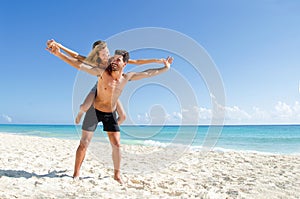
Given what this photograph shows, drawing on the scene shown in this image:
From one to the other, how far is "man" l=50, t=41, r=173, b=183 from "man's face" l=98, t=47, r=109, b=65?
0.08m

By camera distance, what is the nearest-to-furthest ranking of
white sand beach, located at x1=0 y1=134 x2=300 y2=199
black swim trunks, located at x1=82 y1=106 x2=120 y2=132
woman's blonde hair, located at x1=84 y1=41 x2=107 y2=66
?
white sand beach, located at x1=0 y1=134 x2=300 y2=199, woman's blonde hair, located at x1=84 y1=41 x2=107 y2=66, black swim trunks, located at x1=82 y1=106 x2=120 y2=132

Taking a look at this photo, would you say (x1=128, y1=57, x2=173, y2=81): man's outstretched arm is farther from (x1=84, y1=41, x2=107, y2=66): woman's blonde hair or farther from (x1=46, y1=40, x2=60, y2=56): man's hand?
(x1=46, y1=40, x2=60, y2=56): man's hand

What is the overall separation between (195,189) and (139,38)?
9.29 feet

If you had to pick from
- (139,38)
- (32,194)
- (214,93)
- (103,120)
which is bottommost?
(32,194)

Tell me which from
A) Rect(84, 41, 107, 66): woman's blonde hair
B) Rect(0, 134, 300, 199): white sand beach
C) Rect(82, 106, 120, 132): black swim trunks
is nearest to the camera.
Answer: Rect(0, 134, 300, 199): white sand beach

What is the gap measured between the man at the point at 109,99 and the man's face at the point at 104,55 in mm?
82

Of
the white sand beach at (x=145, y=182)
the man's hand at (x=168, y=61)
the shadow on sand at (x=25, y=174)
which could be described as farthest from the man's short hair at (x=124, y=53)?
the shadow on sand at (x=25, y=174)

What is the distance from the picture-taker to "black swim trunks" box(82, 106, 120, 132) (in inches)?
152

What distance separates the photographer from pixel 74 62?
11.1 feet

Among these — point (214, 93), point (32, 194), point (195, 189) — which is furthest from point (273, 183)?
point (32, 194)

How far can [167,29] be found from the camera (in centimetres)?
507

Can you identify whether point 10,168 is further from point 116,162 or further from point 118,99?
point 118,99

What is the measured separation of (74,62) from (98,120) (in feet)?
3.34

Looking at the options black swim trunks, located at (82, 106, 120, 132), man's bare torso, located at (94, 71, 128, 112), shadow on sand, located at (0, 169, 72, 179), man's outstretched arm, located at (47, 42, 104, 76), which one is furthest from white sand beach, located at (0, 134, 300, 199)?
man's outstretched arm, located at (47, 42, 104, 76)
